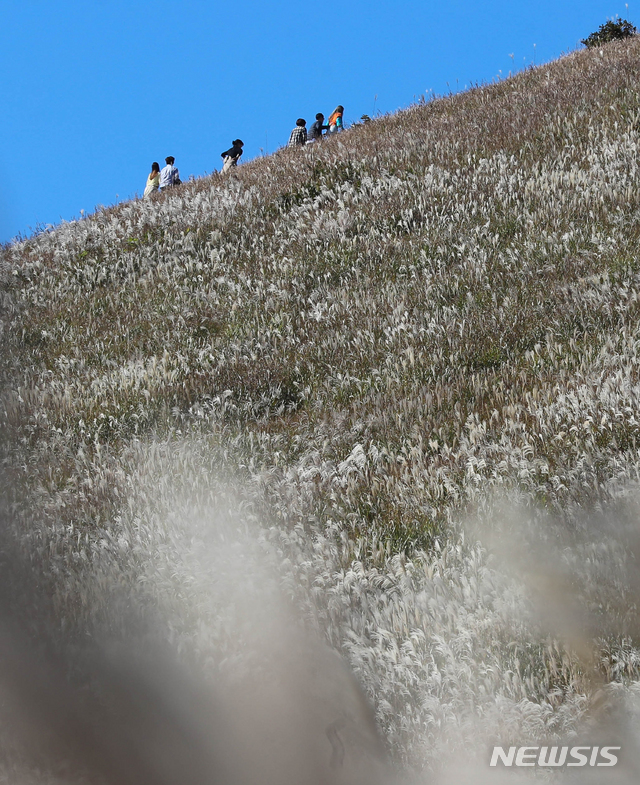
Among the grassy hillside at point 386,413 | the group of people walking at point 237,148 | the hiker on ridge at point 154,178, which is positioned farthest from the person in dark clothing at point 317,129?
the grassy hillside at point 386,413

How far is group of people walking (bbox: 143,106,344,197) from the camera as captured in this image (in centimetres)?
2012

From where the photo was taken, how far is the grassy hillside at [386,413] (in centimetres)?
386

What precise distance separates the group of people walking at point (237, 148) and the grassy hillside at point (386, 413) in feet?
26.4

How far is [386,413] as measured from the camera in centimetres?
607

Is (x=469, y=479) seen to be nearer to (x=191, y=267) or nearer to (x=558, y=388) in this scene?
(x=558, y=388)

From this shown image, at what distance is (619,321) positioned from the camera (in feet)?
21.5

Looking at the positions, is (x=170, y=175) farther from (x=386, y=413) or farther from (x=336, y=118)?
(x=386, y=413)

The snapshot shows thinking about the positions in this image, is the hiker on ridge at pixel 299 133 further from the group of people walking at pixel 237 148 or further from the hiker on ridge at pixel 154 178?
the hiker on ridge at pixel 154 178

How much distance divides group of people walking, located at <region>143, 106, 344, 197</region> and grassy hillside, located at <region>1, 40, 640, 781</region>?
8054 mm

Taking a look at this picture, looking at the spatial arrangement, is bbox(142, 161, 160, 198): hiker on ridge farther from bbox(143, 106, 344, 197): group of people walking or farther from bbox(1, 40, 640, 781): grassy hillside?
bbox(1, 40, 640, 781): grassy hillside

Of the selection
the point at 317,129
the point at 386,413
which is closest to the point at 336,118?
the point at 317,129

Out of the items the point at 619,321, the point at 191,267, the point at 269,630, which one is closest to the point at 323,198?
the point at 191,267

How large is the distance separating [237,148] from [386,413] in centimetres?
1711

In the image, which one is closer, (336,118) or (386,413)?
(386,413)
